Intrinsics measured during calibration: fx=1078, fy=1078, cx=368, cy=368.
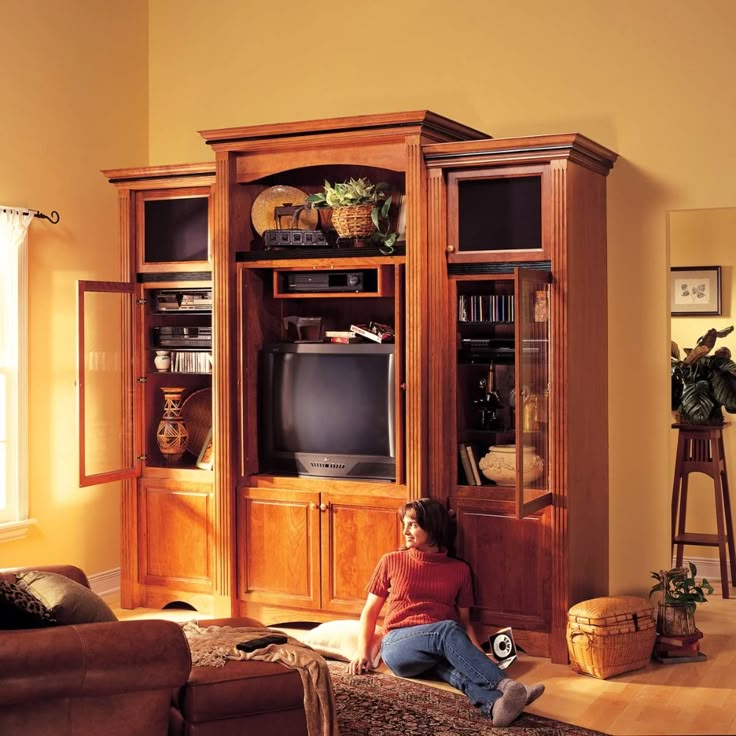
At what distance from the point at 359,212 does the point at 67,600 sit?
8.14 ft

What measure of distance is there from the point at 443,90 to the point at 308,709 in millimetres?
3445

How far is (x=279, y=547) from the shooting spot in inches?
214

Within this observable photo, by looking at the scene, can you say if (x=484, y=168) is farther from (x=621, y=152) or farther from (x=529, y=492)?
(x=529, y=492)

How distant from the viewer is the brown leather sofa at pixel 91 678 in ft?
9.89

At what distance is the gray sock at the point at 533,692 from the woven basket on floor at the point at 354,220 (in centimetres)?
226

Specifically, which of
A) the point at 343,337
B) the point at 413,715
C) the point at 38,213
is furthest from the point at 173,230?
the point at 413,715

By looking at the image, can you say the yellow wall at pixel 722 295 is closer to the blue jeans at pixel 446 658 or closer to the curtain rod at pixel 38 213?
the blue jeans at pixel 446 658

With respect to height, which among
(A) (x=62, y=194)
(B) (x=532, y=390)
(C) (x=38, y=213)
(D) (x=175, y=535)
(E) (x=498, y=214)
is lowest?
(D) (x=175, y=535)

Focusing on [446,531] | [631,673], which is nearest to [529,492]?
[446,531]

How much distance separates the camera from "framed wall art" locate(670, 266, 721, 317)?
6.57 metres

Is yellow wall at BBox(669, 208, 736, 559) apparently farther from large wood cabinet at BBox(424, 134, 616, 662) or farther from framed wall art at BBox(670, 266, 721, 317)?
large wood cabinet at BBox(424, 134, 616, 662)

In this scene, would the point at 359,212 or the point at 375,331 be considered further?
the point at 375,331

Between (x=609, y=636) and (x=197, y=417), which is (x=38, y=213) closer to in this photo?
(x=197, y=417)

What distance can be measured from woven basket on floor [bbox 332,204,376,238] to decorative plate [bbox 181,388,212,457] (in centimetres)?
129
